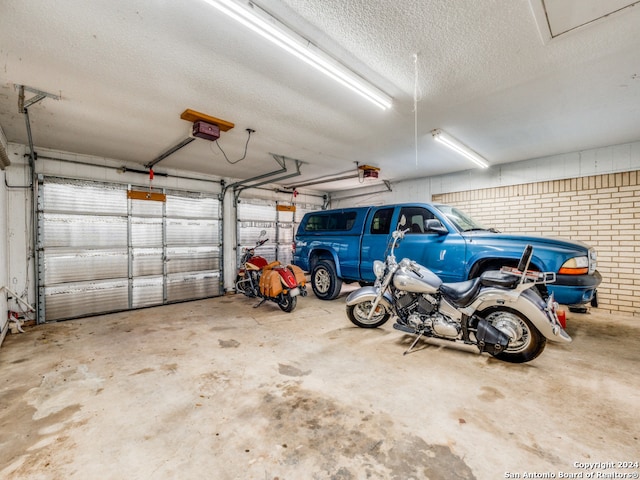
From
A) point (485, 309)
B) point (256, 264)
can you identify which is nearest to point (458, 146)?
point (485, 309)

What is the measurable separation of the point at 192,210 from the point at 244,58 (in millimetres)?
4691

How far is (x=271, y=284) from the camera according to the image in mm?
4867

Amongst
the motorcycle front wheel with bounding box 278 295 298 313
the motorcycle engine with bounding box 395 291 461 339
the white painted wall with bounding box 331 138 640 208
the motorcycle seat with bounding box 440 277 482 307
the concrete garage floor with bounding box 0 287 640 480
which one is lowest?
the concrete garage floor with bounding box 0 287 640 480

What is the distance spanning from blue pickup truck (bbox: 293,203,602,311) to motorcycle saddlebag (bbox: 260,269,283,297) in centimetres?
140

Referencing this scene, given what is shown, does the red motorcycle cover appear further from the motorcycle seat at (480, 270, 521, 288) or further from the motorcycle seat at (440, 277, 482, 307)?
the motorcycle seat at (480, 270, 521, 288)

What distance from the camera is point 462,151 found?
4914 millimetres

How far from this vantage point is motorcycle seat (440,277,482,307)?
300 cm

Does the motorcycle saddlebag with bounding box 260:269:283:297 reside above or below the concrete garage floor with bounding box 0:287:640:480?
above

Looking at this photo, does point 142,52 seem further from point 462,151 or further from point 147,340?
point 462,151

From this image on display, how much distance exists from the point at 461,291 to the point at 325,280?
3.38 m

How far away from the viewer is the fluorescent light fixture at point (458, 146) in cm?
422

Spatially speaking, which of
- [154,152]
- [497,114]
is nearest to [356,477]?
[497,114]

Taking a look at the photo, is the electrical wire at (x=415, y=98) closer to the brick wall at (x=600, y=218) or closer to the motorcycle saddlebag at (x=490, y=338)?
the motorcycle saddlebag at (x=490, y=338)

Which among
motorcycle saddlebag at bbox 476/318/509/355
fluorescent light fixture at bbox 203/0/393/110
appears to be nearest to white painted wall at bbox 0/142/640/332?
motorcycle saddlebag at bbox 476/318/509/355
